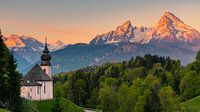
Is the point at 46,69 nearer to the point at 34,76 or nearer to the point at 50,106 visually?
the point at 34,76

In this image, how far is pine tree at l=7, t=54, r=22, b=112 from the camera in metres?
84.2

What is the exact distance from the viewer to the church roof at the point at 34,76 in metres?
135

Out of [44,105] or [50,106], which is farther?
[44,105]

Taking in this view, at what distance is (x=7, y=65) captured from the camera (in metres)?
85.5

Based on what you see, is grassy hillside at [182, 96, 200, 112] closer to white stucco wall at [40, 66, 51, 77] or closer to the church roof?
the church roof

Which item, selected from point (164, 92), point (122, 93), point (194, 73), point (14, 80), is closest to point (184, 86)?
point (194, 73)

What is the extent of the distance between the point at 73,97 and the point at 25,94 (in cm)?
5053

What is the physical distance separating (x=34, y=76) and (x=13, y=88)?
5190cm

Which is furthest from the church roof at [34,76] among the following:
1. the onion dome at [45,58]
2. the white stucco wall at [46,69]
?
the onion dome at [45,58]

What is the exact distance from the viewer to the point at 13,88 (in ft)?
279

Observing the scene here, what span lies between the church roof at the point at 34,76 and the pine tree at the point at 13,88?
161 ft

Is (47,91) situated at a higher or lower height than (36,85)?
lower

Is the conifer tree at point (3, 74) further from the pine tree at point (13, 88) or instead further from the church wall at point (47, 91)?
the church wall at point (47, 91)

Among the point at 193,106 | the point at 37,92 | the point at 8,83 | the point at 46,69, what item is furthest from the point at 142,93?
the point at 8,83
